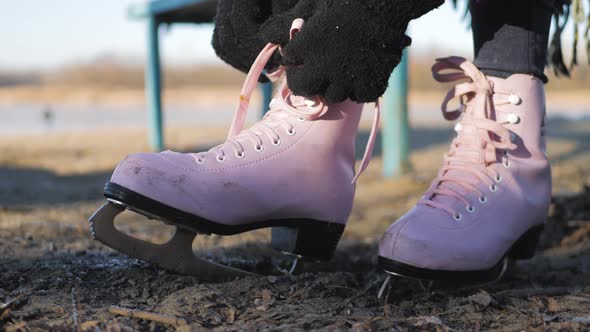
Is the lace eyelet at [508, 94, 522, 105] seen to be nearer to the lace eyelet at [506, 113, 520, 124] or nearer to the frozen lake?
the lace eyelet at [506, 113, 520, 124]

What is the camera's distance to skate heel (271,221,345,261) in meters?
1.19

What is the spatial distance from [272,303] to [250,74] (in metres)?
0.40

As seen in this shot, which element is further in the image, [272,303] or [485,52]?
[485,52]

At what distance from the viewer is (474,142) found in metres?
1.21

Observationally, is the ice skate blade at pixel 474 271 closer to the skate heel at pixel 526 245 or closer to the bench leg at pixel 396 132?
the skate heel at pixel 526 245

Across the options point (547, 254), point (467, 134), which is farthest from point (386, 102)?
point (467, 134)

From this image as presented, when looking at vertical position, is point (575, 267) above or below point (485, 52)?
below

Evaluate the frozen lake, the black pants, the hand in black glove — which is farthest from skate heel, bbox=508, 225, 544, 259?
the frozen lake

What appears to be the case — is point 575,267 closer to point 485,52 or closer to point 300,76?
point 485,52

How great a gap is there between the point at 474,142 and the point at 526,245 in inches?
9.1

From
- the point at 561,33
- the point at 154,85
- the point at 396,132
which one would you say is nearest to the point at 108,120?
the point at 154,85

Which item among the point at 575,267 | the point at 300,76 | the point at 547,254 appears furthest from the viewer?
the point at 547,254

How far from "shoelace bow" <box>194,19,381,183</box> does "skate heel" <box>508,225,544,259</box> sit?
12.6 inches

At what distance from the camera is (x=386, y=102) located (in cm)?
323
